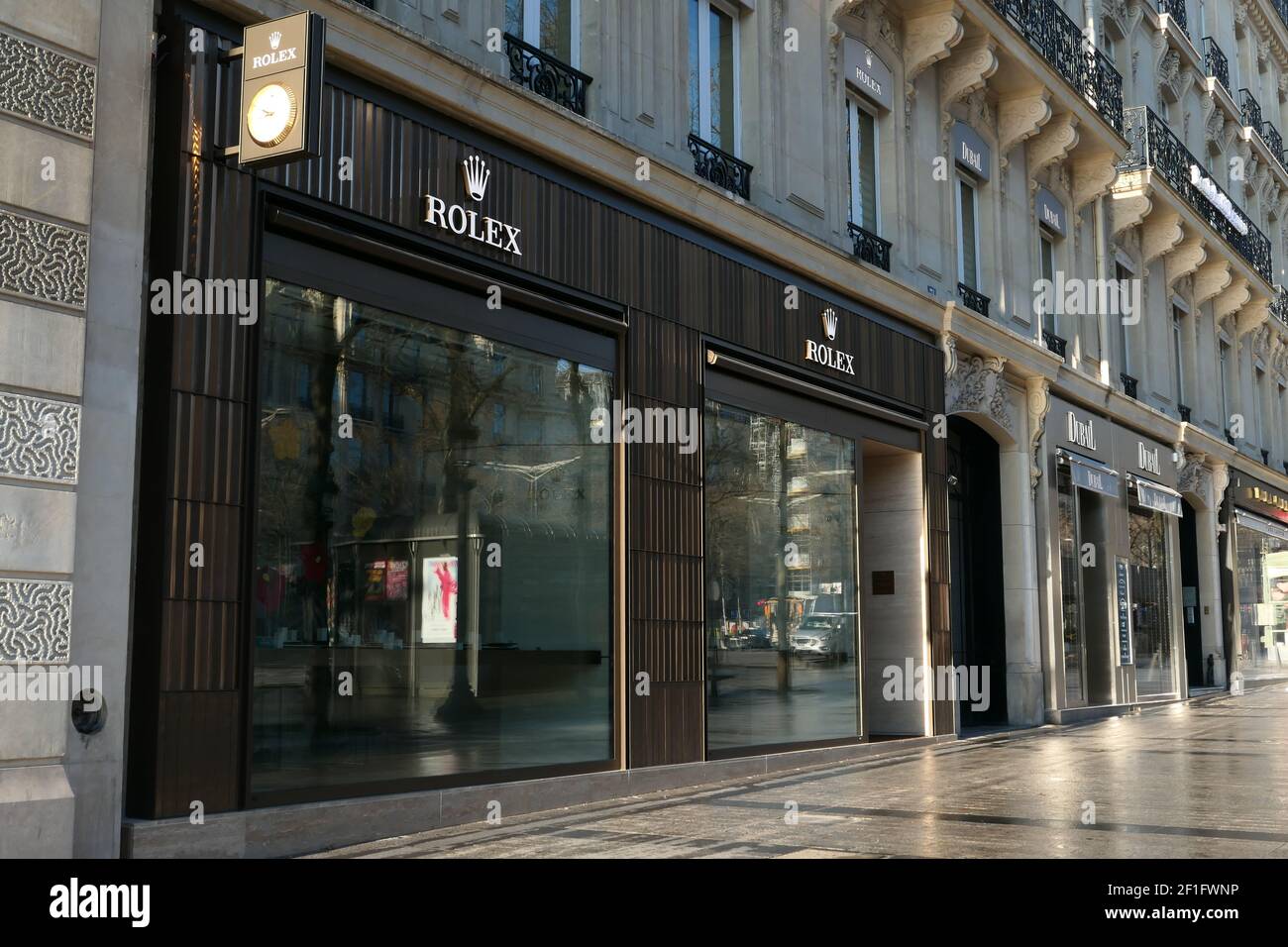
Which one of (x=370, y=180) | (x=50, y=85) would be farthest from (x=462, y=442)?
(x=50, y=85)

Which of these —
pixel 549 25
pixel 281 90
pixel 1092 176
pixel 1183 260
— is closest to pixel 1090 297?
pixel 1092 176

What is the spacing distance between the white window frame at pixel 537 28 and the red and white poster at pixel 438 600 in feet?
14.2

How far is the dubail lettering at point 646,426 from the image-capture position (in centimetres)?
1091

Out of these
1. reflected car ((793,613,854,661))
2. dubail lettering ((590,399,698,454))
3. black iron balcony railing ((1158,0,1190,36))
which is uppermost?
black iron balcony railing ((1158,0,1190,36))

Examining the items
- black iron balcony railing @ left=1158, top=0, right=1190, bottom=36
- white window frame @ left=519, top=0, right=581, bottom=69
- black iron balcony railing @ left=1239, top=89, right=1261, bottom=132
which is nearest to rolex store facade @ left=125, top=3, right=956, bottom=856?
white window frame @ left=519, top=0, right=581, bottom=69

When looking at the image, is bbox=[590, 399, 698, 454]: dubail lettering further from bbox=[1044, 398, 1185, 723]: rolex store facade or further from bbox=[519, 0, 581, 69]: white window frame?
bbox=[1044, 398, 1185, 723]: rolex store facade

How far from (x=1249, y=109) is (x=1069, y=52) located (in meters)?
15.8

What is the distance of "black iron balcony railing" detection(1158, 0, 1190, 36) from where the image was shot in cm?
2625

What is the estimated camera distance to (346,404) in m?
8.62

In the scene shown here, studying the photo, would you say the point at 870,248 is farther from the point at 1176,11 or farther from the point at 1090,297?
the point at 1176,11

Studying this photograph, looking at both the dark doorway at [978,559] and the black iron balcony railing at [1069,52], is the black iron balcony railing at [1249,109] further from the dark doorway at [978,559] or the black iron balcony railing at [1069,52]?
the dark doorway at [978,559]

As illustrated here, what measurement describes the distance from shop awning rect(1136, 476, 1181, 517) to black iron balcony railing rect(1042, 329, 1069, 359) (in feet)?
14.5
